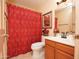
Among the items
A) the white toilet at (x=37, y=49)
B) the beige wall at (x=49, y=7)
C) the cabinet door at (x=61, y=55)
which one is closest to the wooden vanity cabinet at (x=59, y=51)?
the cabinet door at (x=61, y=55)

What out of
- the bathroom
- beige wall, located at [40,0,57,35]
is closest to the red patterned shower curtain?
the bathroom

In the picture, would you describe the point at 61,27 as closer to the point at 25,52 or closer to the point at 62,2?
the point at 62,2

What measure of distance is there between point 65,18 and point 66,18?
1.4 inches

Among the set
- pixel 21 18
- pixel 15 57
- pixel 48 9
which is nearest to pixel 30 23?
pixel 21 18

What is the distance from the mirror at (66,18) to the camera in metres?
2.11

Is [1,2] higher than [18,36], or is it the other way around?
[1,2]

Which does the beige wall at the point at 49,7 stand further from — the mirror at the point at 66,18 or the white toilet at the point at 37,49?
the white toilet at the point at 37,49

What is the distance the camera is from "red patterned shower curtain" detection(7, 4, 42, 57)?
2.54m

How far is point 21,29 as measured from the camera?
112 inches

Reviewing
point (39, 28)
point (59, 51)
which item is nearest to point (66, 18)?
point (59, 51)

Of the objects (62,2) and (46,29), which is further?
(46,29)

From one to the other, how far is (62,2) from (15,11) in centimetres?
149

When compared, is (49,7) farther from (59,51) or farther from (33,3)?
(59,51)

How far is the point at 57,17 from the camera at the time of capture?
2684 millimetres
